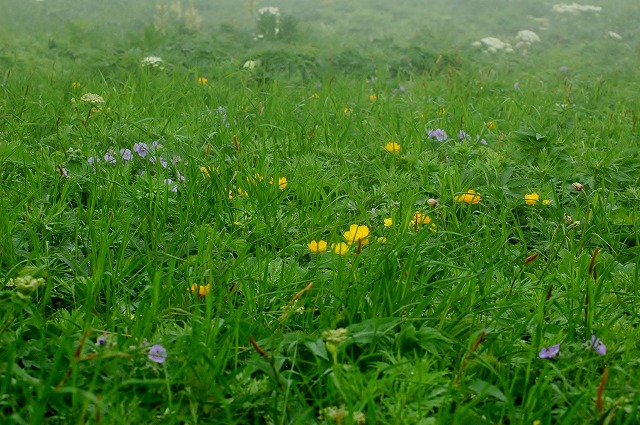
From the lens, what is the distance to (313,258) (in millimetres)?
2350

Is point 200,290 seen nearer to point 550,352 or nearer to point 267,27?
point 550,352

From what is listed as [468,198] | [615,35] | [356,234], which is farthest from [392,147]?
[615,35]

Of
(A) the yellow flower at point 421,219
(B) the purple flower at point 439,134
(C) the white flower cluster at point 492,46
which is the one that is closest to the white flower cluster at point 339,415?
(A) the yellow flower at point 421,219

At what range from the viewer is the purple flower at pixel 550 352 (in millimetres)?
1671

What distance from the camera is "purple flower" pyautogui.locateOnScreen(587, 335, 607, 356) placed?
5.55ft

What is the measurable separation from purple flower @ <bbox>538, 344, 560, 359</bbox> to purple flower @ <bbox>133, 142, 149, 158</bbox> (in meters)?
2.17

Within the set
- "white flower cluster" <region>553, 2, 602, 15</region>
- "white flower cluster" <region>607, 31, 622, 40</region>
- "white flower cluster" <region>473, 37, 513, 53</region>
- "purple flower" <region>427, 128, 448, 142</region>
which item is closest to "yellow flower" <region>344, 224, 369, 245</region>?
"purple flower" <region>427, 128, 448, 142</region>

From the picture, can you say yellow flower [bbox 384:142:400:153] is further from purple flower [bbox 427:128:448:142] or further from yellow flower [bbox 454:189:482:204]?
yellow flower [bbox 454:189:482:204]

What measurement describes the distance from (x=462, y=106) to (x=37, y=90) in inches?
112

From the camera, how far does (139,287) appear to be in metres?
2.13

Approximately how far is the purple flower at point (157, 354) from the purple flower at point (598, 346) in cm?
110

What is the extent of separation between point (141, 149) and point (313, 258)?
1.30 meters

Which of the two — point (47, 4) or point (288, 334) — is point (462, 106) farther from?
point (47, 4)

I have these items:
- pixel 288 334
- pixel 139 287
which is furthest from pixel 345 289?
pixel 139 287
